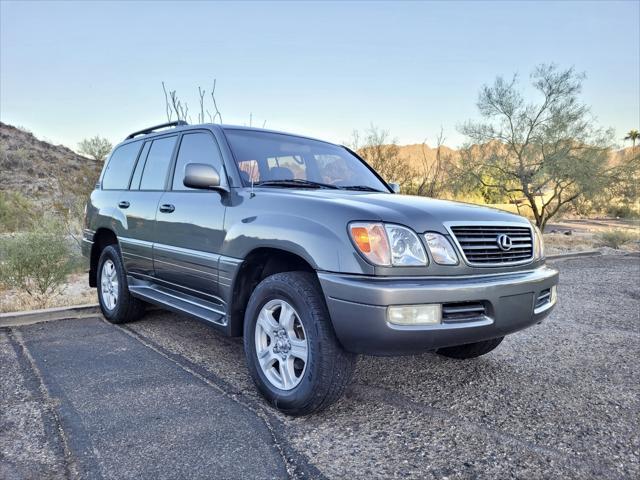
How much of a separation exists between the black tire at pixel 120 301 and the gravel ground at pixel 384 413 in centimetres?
24

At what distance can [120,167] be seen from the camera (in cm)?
516

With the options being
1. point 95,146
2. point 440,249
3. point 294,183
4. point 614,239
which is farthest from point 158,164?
point 95,146

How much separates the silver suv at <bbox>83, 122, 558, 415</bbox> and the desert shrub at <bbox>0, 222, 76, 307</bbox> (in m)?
3.14

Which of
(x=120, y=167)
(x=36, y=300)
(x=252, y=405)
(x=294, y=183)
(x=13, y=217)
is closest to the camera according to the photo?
(x=252, y=405)

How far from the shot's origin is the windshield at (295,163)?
11.9 feet

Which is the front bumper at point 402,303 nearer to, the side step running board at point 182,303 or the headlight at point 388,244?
the headlight at point 388,244

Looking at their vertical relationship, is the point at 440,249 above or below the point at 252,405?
above

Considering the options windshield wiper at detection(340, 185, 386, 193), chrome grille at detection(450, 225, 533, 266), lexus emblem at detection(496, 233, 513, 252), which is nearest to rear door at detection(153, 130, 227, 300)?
windshield wiper at detection(340, 185, 386, 193)

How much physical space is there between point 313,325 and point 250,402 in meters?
0.81

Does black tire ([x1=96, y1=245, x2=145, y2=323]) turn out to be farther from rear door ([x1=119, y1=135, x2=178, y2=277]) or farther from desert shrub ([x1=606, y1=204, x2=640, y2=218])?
desert shrub ([x1=606, y1=204, x2=640, y2=218])

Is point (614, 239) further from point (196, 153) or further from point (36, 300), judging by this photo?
point (36, 300)

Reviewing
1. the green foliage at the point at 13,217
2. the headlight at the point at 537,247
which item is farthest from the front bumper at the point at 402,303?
the green foliage at the point at 13,217

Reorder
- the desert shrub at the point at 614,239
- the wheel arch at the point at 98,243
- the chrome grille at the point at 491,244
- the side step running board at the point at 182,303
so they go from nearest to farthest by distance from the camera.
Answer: the chrome grille at the point at 491,244, the side step running board at the point at 182,303, the wheel arch at the point at 98,243, the desert shrub at the point at 614,239

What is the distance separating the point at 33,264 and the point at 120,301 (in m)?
2.57
